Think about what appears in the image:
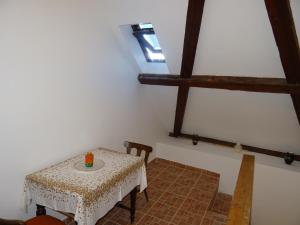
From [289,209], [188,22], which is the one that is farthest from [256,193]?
[188,22]

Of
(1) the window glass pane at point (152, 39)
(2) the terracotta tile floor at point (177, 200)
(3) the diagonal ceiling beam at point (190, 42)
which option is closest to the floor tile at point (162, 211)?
(2) the terracotta tile floor at point (177, 200)

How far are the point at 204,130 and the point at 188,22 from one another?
2.55m

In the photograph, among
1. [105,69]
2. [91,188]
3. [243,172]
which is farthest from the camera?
[105,69]

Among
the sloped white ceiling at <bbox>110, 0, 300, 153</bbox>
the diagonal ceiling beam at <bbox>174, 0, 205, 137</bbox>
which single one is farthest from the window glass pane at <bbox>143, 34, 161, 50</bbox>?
the diagonal ceiling beam at <bbox>174, 0, 205, 137</bbox>

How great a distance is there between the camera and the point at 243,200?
5.31 ft

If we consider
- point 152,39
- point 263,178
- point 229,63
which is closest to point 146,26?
point 152,39

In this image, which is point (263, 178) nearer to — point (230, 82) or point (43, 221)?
point (230, 82)

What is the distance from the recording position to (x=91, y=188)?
1877 millimetres

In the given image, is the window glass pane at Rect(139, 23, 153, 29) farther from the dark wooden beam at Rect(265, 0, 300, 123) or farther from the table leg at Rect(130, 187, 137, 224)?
the table leg at Rect(130, 187, 137, 224)

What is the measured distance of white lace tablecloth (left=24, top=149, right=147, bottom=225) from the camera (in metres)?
1.82

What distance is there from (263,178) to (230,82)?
1.90 meters

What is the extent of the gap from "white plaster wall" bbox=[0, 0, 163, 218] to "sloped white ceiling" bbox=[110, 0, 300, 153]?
0.49 metres

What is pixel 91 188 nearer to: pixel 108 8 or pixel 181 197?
pixel 181 197

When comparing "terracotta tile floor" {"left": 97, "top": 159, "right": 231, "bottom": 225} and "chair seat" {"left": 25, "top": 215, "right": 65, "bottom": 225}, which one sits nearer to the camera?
"chair seat" {"left": 25, "top": 215, "right": 65, "bottom": 225}
